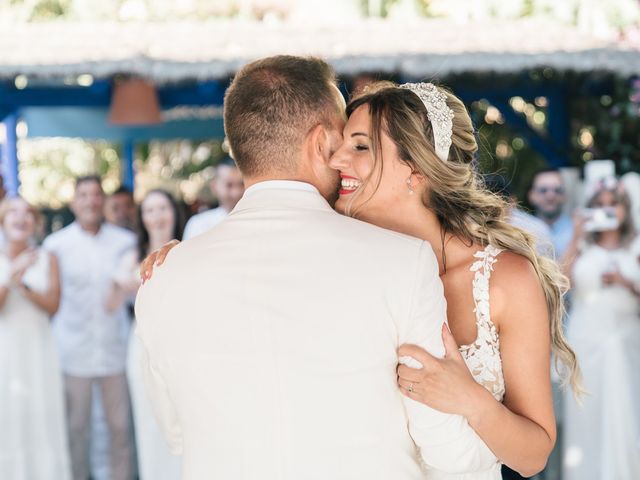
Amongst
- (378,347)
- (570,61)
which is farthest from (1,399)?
(570,61)

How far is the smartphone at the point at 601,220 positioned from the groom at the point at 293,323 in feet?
12.9

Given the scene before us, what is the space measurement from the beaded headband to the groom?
1.26 ft

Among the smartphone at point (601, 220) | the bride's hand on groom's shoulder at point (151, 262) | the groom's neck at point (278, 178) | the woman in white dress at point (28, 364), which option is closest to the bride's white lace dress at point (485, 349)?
the groom's neck at point (278, 178)

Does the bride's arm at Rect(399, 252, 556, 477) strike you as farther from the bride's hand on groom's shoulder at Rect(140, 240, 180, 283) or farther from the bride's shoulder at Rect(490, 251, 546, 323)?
the bride's hand on groom's shoulder at Rect(140, 240, 180, 283)

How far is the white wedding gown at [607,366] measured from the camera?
570cm

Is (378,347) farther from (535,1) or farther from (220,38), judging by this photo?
(535,1)

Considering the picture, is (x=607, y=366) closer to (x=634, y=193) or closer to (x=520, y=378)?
(x=634, y=193)

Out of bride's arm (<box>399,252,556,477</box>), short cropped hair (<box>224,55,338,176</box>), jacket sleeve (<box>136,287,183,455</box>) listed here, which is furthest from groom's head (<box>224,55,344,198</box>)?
bride's arm (<box>399,252,556,477</box>)

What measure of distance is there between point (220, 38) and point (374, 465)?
6.93 metres

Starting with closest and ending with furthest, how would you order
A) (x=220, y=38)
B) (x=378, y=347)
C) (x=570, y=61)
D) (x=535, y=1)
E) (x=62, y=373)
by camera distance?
1. (x=378, y=347)
2. (x=62, y=373)
3. (x=570, y=61)
4. (x=220, y=38)
5. (x=535, y=1)

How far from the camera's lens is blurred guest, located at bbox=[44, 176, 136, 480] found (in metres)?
5.97

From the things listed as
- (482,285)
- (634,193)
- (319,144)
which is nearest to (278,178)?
(319,144)

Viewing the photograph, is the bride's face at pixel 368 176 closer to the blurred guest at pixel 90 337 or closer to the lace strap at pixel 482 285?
the lace strap at pixel 482 285

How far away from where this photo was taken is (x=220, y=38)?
8.41 meters
